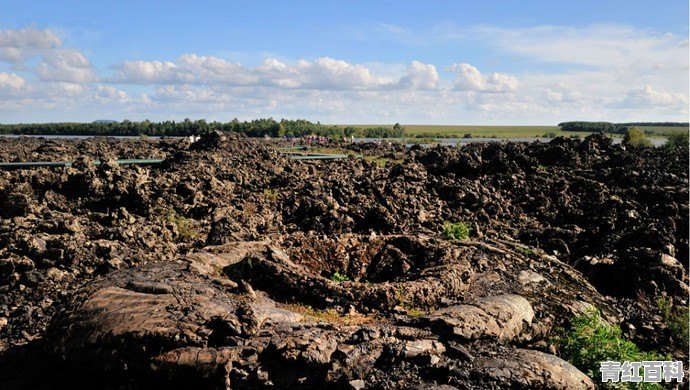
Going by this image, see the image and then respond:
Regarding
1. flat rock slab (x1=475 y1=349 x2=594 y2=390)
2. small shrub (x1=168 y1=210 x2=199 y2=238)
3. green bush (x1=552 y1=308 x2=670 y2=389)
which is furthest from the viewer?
small shrub (x1=168 y1=210 x2=199 y2=238)

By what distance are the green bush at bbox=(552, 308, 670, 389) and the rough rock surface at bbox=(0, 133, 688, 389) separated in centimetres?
41

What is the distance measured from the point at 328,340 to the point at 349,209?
13.8 metres

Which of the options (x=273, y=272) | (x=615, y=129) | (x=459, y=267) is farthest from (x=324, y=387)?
(x=615, y=129)

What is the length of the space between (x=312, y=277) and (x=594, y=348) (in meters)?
4.69

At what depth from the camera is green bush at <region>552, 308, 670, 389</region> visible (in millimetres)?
9102

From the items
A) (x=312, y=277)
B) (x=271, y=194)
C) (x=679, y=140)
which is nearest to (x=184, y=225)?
(x=271, y=194)

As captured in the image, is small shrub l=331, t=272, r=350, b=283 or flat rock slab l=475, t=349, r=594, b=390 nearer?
flat rock slab l=475, t=349, r=594, b=390

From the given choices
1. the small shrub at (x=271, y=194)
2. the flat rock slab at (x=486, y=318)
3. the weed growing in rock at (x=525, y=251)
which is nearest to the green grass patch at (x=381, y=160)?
the small shrub at (x=271, y=194)

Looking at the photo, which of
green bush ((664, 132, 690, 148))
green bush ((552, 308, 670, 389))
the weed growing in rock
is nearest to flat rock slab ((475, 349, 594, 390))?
green bush ((552, 308, 670, 389))

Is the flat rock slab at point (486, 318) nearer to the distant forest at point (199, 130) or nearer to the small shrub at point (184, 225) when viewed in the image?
the small shrub at point (184, 225)

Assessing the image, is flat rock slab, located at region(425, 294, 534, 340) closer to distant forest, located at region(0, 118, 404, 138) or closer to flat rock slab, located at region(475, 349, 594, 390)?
flat rock slab, located at region(475, 349, 594, 390)

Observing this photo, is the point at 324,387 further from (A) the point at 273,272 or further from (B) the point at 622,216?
(B) the point at 622,216

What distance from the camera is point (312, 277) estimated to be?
32.9 feet

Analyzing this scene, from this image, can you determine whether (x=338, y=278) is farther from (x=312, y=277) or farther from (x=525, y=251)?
(x=525, y=251)
